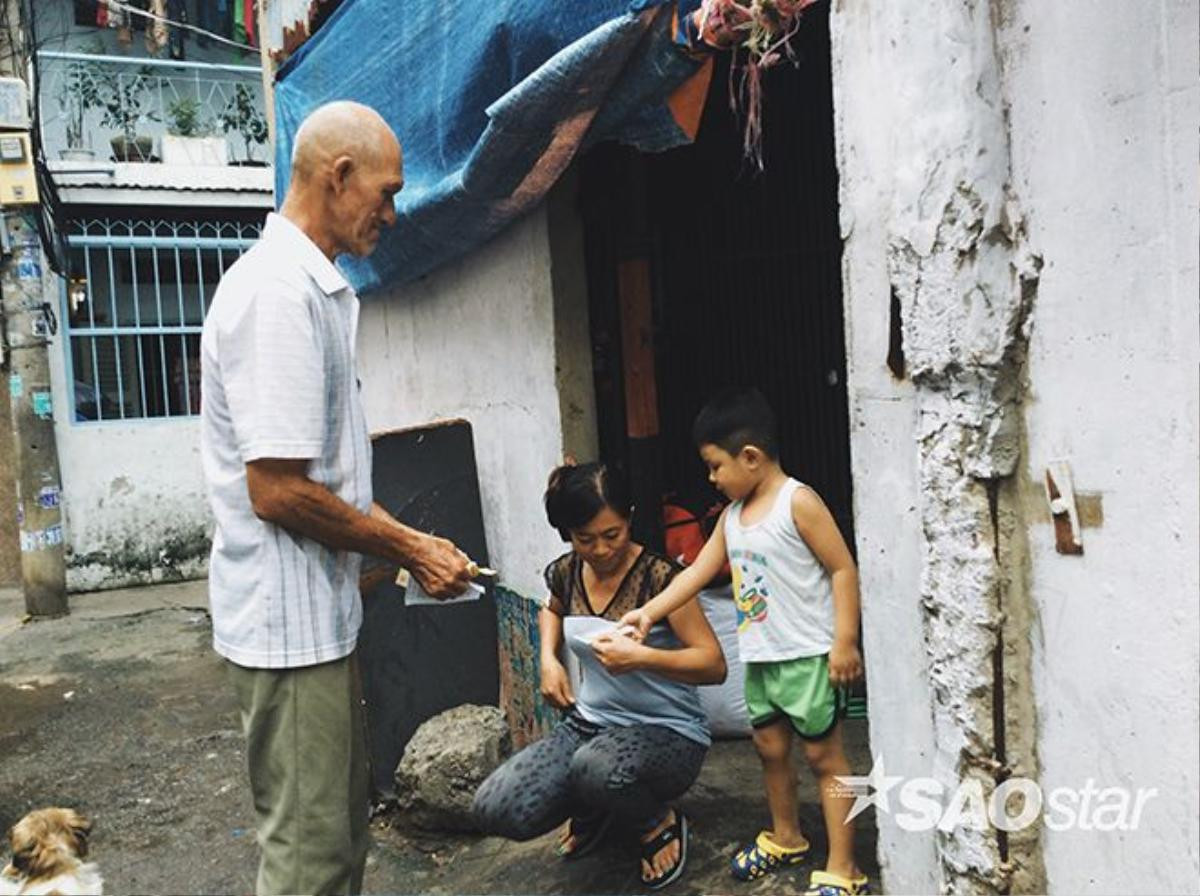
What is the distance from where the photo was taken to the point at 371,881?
3.78 metres

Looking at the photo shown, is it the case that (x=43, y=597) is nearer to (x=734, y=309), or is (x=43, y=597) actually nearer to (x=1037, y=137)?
(x=734, y=309)

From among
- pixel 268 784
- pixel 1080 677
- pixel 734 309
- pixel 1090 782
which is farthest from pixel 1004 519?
pixel 734 309

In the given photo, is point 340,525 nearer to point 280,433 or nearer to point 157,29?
point 280,433

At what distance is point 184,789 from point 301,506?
3.41 meters

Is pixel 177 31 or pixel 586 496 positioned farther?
pixel 177 31

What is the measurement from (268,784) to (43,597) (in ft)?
25.3

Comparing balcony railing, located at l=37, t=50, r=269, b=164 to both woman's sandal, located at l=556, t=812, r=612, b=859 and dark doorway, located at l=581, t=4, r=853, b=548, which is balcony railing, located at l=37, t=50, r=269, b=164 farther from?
woman's sandal, located at l=556, t=812, r=612, b=859

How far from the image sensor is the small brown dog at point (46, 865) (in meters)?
2.77

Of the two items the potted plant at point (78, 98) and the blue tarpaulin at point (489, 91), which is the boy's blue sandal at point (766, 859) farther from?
the potted plant at point (78, 98)

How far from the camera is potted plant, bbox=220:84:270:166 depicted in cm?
1084

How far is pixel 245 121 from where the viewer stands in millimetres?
10867

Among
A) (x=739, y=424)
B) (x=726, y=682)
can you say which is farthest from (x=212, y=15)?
(x=739, y=424)

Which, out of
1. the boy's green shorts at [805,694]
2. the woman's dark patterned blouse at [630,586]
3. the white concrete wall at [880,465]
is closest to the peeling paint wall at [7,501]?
the woman's dark patterned blouse at [630,586]

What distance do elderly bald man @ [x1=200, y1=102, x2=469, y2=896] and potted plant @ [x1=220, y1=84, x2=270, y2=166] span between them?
9.15 metres
